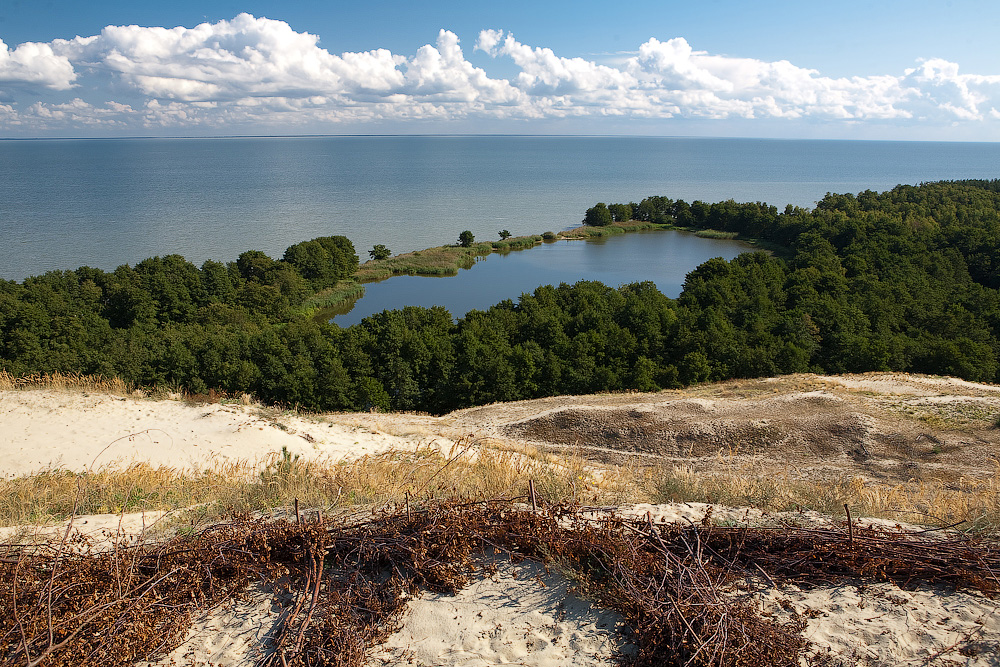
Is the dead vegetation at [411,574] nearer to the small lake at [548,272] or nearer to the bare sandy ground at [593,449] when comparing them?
the bare sandy ground at [593,449]

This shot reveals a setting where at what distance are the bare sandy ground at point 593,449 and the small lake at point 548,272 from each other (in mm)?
24779

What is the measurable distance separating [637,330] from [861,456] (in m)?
13.7

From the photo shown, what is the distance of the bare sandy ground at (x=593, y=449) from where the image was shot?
11.5 feet

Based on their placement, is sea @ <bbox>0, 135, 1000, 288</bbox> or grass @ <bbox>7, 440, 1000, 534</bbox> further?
sea @ <bbox>0, 135, 1000, 288</bbox>

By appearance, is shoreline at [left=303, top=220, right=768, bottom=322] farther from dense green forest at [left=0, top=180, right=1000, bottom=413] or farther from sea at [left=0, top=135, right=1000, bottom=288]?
sea at [left=0, top=135, right=1000, bottom=288]

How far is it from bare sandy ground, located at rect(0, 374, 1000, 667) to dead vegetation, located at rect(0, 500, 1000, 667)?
153mm

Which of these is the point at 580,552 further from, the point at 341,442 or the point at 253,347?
the point at 253,347

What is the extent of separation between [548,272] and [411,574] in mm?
51911

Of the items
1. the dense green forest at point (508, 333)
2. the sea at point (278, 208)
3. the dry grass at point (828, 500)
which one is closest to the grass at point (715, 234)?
the sea at point (278, 208)

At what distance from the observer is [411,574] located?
3.98 meters

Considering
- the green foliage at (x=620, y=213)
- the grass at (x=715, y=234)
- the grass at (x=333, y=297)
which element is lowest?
the grass at (x=333, y=297)

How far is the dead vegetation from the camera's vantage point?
10.8ft

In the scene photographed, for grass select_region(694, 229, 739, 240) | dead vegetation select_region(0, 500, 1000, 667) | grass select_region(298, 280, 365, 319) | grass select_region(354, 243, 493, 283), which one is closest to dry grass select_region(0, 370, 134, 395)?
dead vegetation select_region(0, 500, 1000, 667)

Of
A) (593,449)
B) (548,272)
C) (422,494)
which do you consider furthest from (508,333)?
(548,272)
